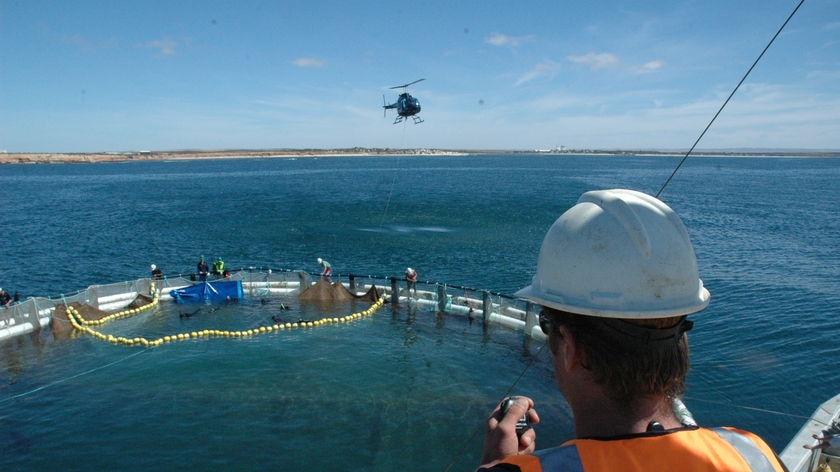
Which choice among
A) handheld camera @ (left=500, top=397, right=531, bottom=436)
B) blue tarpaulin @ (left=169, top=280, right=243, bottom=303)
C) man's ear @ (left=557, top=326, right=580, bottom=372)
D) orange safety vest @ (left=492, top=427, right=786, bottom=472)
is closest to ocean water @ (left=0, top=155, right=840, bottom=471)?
blue tarpaulin @ (left=169, top=280, right=243, bottom=303)

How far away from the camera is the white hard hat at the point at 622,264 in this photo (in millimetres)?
1921

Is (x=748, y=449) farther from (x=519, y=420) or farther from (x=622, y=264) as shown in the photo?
(x=519, y=420)

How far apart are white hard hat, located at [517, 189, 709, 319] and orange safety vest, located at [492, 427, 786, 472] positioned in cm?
43

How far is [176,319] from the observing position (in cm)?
Answer: 2334

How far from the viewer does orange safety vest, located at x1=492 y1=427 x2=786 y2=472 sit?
165 centimetres

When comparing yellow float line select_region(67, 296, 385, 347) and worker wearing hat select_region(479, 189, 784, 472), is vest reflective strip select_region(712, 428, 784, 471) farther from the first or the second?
yellow float line select_region(67, 296, 385, 347)

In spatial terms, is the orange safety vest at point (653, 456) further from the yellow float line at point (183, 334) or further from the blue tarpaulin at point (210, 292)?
the blue tarpaulin at point (210, 292)

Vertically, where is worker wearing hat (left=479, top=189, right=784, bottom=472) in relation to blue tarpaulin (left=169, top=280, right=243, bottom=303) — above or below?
above

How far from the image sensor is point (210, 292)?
25.8 m

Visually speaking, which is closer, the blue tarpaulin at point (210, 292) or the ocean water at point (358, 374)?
the ocean water at point (358, 374)

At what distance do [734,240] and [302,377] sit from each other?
43.2 meters

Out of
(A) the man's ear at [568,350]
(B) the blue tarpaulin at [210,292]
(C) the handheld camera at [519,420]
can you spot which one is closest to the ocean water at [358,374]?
(B) the blue tarpaulin at [210,292]

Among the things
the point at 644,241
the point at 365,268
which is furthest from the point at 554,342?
the point at 365,268

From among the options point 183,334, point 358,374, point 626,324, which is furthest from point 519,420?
point 183,334
